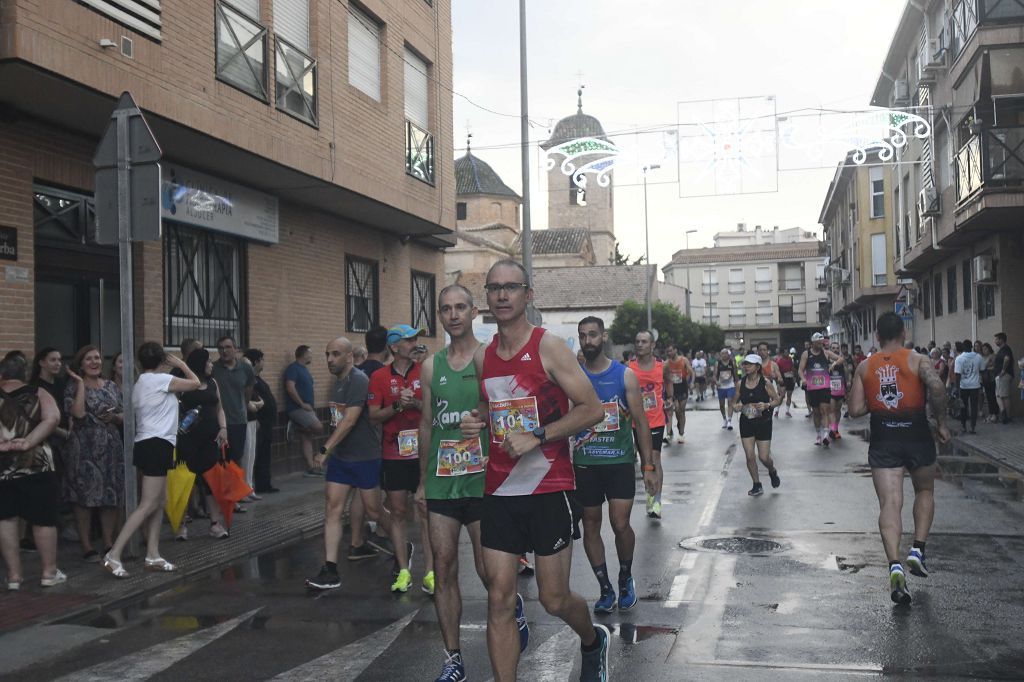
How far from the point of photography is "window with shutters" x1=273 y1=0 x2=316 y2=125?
14.2 m

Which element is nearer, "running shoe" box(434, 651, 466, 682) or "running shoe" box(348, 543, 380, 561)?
"running shoe" box(434, 651, 466, 682)

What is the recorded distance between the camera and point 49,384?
8.70 m

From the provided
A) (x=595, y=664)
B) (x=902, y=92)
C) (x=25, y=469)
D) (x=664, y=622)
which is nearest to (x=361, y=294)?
(x=25, y=469)

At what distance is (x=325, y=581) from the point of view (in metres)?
7.84

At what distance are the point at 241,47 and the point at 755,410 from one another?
7626 millimetres

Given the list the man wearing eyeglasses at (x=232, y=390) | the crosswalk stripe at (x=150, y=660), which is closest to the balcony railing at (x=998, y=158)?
the man wearing eyeglasses at (x=232, y=390)

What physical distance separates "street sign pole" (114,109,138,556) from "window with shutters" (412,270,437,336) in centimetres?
1230

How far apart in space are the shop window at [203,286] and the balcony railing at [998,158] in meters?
15.0

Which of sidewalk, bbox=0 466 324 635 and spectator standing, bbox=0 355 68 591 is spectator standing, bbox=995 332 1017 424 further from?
spectator standing, bbox=0 355 68 591

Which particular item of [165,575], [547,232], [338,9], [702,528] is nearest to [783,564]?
[702,528]

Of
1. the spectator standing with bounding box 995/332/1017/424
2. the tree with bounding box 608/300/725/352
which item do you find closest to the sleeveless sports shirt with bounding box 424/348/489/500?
the spectator standing with bounding box 995/332/1017/424

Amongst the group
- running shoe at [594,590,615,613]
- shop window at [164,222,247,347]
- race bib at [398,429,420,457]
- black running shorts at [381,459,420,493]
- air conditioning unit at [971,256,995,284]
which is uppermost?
air conditioning unit at [971,256,995,284]

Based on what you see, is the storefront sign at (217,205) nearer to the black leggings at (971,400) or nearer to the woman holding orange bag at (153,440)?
the woman holding orange bag at (153,440)

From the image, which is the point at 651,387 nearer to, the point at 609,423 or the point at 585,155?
the point at 609,423
